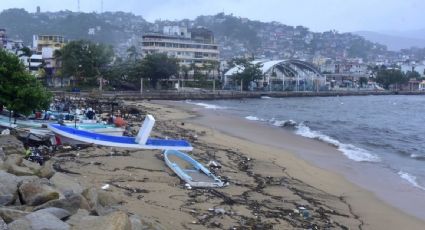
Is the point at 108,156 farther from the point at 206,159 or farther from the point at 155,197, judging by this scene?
the point at 155,197

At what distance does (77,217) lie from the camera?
761 cm

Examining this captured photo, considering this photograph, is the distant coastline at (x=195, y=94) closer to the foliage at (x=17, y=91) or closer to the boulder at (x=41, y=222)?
the foliage at (x=17, y=91)

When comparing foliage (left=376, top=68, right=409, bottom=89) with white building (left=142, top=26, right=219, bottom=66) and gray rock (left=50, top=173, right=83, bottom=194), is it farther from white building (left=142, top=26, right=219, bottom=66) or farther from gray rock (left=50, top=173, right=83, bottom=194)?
gray rock (left=50, top=173, right=83, bottom=194)

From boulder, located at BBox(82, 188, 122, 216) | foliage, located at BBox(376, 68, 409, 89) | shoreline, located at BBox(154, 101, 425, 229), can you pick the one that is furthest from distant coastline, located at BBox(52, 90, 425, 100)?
boulder, located at BBox(82, 188, 122, 216)

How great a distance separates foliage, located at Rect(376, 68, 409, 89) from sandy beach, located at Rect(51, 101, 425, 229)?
126402mm

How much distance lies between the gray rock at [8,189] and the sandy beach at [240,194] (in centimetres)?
234

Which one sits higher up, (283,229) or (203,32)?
(203,32)

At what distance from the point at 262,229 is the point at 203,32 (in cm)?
11305

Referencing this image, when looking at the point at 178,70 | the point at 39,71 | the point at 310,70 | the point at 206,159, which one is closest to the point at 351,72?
the point at 310,70

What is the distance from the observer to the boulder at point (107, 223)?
21.6 feet

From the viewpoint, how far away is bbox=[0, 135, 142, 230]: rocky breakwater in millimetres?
6660

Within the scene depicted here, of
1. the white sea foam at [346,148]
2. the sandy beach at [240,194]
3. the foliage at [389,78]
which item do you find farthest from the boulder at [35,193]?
the foliage at [389,78]

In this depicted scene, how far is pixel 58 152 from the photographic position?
18.9m

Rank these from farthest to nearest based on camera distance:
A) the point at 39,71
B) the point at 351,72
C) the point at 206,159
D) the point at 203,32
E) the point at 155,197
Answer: the point at 351,72
the point at 203,32
the point at 39,71
the point at 206,159
the point at 155,197
